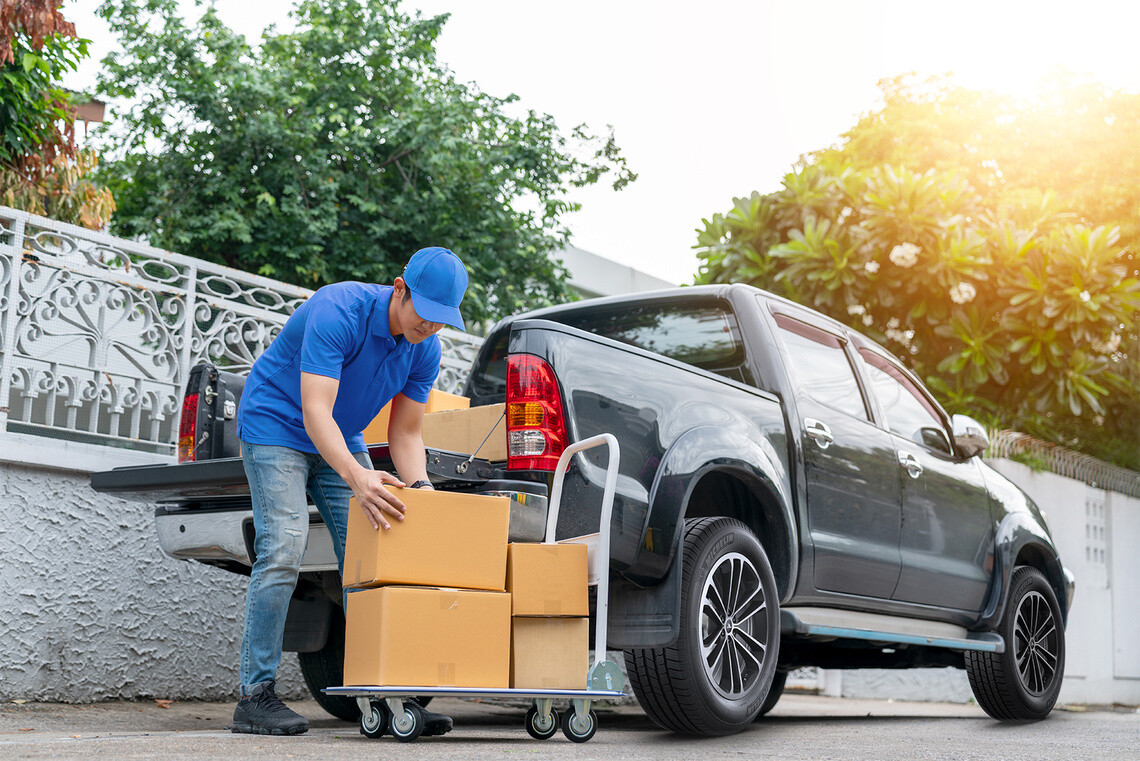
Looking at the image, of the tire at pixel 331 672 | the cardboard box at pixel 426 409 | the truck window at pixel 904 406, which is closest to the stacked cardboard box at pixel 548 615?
the cardboard box at pixel 426 409

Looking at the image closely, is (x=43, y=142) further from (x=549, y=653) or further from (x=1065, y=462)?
(x=1065, y=462)

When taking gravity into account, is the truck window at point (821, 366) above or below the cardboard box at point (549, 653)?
above

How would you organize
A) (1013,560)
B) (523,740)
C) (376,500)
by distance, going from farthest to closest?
(1013,560) → (523,740) → (376,500)

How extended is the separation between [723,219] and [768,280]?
37.4 inches

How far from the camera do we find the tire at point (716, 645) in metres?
4.10

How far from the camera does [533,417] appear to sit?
4027mm

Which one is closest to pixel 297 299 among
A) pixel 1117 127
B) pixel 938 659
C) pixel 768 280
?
pixel 938 659

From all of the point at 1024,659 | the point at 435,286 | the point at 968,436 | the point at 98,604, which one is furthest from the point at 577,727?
the point at 1024,659

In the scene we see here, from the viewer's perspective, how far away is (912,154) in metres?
20.2

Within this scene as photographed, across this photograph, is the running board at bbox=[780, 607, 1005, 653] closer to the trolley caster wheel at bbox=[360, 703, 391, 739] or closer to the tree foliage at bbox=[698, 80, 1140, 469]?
the trolley caster wheel at bbox=[360, 703, 391, 739]

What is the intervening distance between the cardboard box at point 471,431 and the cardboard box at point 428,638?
635 millimetres

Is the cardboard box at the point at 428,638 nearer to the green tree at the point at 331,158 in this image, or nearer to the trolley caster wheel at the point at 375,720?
the trolley caster wheel at the point at 375,720

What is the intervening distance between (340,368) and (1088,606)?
29.0 ft

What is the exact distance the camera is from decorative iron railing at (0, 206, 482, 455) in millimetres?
5430
